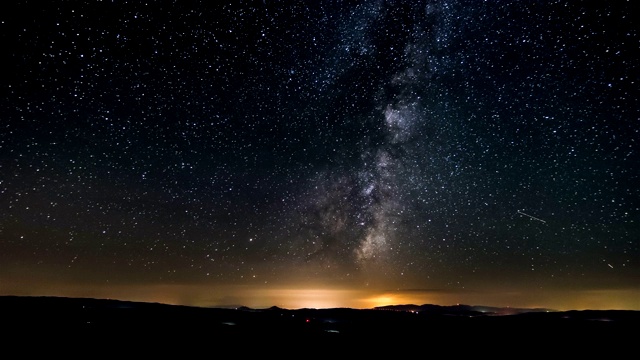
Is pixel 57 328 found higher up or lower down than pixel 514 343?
higher up

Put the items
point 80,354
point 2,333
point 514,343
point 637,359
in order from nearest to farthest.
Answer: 1. point 80,354
2. point 2,333
3. point 637,359
4. point 514,343

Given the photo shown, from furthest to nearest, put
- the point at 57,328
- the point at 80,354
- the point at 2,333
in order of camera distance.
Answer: the point at 57,328
the point at 2,333
the point at 80,354

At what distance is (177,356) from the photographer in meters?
8.03

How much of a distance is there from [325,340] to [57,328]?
7550 millimetres

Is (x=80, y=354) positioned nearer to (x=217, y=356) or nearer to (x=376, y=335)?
(x=217, y=356)

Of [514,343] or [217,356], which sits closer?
[217,356]

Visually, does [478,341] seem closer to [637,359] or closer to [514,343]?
[514,343]

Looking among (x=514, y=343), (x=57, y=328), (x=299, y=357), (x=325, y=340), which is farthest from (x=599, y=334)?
(x=57, y=328)

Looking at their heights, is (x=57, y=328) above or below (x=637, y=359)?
above

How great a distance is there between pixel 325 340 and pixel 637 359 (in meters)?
9.27

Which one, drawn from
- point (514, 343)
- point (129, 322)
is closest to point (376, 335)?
point (514, 343)

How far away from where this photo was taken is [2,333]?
8.67 metres

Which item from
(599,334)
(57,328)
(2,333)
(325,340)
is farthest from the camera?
(599,334)

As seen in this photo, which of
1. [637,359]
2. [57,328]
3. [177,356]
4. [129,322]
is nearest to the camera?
[177,356]
